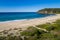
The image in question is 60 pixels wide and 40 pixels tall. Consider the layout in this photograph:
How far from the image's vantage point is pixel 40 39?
10711 millimetres

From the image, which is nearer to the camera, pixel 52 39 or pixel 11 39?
pixel 52 39

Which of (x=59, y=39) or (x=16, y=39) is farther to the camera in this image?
(x=16, y=39)

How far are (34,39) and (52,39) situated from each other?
1.52 m

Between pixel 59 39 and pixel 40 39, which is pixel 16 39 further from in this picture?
pixel 59 39

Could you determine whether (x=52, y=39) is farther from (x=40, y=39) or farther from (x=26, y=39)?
(x=26, y=39)

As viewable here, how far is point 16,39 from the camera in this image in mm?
10734

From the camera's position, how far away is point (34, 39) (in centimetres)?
1099

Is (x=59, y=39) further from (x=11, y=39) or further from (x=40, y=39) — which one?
(x=11, y=39)

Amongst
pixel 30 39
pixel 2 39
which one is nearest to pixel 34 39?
pixel 30 39

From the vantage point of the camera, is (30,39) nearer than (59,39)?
No

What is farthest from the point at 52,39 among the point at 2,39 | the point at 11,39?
the point at 2,39

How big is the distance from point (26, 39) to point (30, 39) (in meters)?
0.29

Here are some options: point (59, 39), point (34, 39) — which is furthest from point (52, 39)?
point (34, 39)

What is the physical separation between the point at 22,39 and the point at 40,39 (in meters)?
1.33
